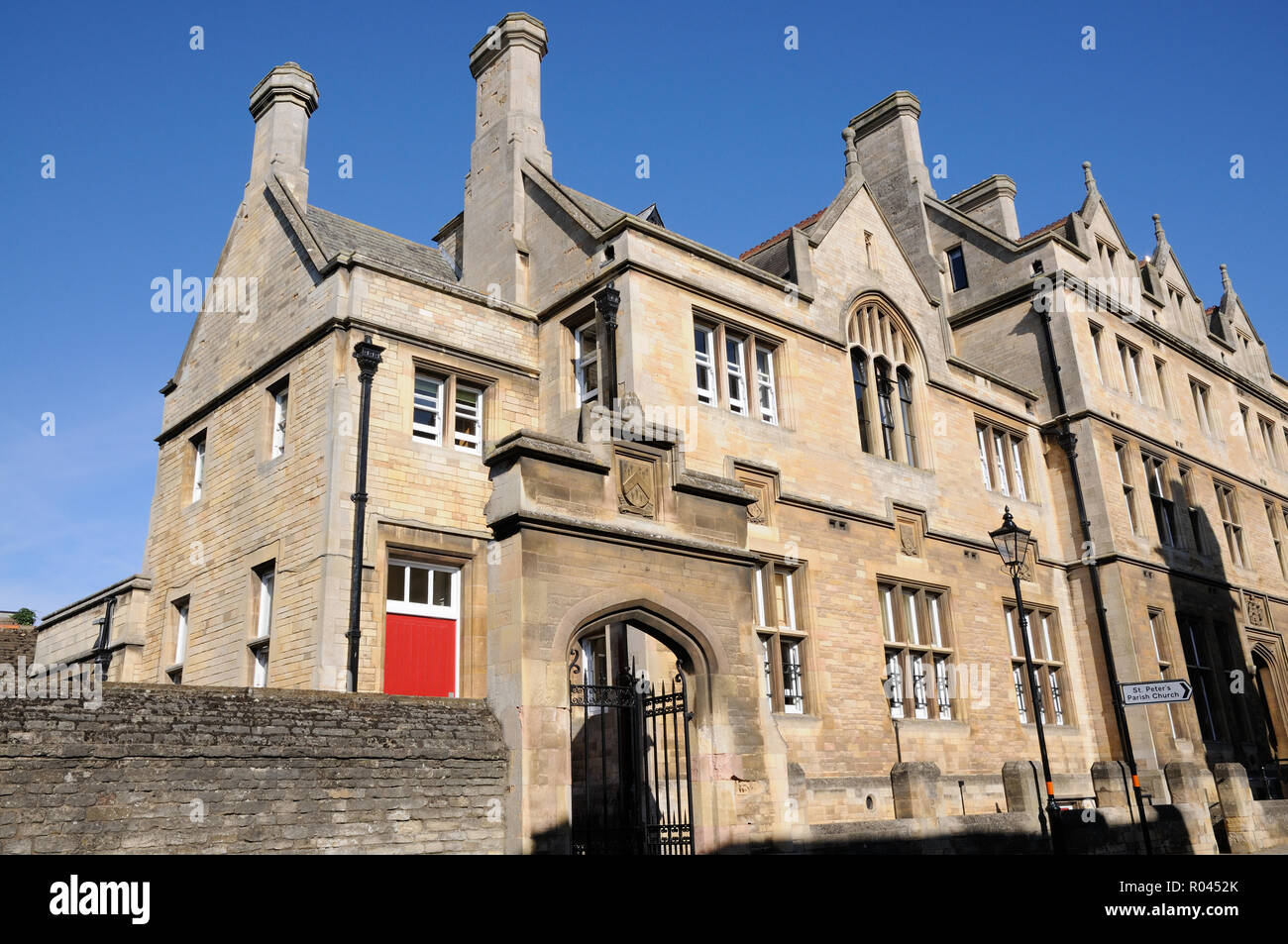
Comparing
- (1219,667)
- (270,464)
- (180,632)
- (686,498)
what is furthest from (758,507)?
(1219,667)

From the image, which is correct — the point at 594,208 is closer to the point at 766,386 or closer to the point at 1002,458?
the point at 766,386

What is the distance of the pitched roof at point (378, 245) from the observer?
20.6m

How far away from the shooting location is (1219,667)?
87.7 ft

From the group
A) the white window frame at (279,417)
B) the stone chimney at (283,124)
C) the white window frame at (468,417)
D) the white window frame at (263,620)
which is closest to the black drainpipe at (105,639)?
the white window frame at (263,620)

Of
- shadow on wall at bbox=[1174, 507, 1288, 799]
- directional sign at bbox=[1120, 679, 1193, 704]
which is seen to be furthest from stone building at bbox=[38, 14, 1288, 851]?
directional sign at bbox=[1120, 679, 1193, 704]

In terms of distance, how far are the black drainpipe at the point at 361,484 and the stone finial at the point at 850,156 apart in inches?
495

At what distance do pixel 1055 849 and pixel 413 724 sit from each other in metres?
8.91

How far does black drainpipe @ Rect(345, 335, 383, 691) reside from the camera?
15.0 metres

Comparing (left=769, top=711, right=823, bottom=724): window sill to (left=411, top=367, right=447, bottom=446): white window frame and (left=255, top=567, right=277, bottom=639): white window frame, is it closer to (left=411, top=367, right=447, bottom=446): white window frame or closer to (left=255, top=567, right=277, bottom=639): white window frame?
(left=411, top=367, right=447, bottom=446): white window frame

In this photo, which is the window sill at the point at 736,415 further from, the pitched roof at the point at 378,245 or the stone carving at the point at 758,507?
the pitched roof at the point at 378,245

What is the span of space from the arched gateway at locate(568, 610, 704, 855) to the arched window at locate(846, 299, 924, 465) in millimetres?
8202

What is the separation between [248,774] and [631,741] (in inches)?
263
